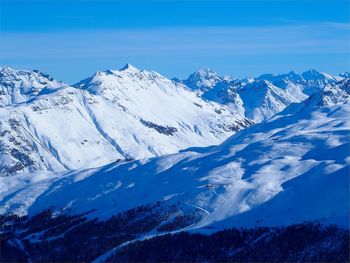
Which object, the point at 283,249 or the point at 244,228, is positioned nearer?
the point at 283,249

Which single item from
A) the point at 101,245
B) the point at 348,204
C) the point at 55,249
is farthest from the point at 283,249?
the point at 55,249

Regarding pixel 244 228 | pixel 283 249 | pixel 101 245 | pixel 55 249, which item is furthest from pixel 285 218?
pixel 55 249

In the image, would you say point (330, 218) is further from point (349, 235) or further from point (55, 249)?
point (55, 249)

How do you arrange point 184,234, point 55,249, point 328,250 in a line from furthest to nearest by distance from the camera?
point 55,249 → point 184,234 → point 328,250

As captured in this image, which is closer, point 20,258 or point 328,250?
point 328,250

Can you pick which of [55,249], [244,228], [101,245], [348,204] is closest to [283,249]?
[244,228]

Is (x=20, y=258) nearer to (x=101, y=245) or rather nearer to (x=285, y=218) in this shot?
(x=101, y=245)

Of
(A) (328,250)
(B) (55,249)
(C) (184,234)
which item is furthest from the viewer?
(B) (55,249)

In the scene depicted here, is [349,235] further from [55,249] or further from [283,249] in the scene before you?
A: [55,249]
